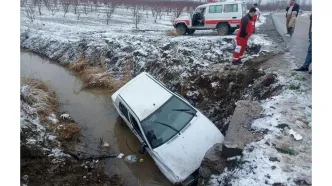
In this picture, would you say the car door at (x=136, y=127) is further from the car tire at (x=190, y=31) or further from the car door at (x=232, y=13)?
the car tire at (x=190, y=31)

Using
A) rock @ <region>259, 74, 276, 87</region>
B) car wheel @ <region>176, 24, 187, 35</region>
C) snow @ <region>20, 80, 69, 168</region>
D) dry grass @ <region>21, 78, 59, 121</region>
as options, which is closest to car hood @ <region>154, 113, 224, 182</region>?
rock @ <region>259, 74, 276, 87</region>

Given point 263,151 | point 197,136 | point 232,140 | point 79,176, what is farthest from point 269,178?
point 79,176

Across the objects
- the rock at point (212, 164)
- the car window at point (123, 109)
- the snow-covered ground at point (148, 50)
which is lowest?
the rock at point (212, 164)

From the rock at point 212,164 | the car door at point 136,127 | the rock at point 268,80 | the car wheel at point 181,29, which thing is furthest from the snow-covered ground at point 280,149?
the car wheel at point 181,29

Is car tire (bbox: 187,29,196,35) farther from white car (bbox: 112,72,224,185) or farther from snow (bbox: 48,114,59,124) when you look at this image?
snow (bbox: 48,114,59,124)

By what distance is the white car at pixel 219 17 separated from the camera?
40.2ft

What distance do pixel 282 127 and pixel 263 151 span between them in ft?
2.81

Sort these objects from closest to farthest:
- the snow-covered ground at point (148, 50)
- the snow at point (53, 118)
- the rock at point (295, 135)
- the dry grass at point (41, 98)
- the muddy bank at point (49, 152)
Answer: the rock at point (295, 135), the muddy bank at point (49, 152), the snow at point (53, 118), the dry grass at point (41, 98), the snow-covered ground at point (148, 50)

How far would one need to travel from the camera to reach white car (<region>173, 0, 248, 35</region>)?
12.2m

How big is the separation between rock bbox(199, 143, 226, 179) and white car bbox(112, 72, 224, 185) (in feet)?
1.61

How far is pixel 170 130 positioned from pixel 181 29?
9104mm

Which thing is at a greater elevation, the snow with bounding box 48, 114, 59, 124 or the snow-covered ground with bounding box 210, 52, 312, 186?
the snow-covered ground with bounding box 210, 52, 312, 186

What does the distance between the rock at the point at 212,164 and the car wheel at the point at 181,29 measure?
9.97m

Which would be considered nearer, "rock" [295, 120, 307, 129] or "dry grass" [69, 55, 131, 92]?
"rock" [295, 120, 307, 129]
